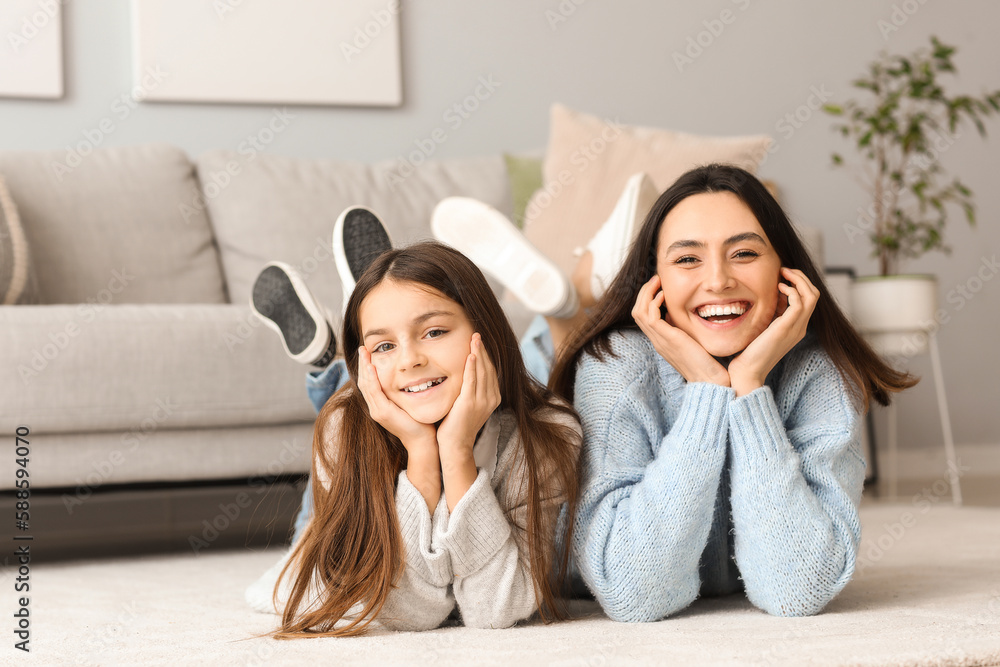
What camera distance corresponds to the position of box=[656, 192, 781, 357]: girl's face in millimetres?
1062

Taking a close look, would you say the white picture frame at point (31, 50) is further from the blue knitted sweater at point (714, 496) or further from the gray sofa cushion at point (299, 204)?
the blue knitted sweater at point (714, 496)

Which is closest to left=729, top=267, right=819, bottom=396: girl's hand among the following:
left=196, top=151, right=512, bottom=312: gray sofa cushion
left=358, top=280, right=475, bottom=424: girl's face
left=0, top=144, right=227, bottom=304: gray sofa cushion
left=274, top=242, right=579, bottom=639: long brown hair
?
left=274, top=242, right=579, bottom=639: long brown hair

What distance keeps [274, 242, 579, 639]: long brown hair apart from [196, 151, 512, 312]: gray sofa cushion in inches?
43.3

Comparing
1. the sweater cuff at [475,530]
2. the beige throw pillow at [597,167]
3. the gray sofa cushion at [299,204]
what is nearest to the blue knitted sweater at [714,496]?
the sweater cuff at [475,530]

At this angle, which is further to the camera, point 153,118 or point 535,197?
point 153,118

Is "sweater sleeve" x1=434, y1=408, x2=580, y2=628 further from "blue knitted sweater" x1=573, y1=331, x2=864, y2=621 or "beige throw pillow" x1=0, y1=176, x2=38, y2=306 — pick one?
"beige throw pillow" x1=0, y1=176, x2=38, y2=306

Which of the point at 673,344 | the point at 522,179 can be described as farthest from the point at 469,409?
the point at 522,179

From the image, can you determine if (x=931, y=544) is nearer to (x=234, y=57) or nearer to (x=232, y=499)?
(x=232, y=499)

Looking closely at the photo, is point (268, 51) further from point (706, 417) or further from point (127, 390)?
point (706, 417)

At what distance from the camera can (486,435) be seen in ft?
3.51

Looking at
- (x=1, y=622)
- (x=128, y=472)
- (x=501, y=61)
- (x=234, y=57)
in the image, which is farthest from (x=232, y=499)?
(x=501, y=61)

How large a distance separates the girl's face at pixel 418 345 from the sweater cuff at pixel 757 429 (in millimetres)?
309

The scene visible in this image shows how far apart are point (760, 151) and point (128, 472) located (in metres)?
1.65

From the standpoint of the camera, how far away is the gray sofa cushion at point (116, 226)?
2.08 m
